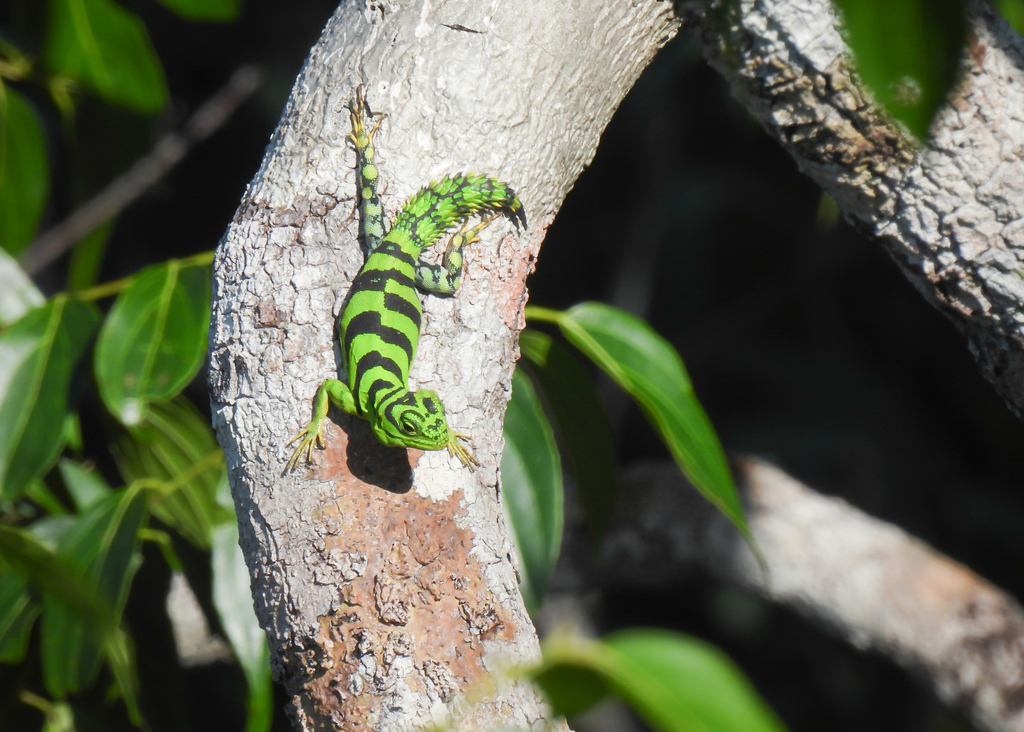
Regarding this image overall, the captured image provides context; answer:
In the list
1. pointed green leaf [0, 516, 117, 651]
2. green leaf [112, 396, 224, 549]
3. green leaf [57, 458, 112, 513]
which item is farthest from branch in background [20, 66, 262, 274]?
pointed green leaf [0, 516, 117, 651]

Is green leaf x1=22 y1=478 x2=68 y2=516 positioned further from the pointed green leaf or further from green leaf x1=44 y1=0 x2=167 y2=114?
the pointed green leaf

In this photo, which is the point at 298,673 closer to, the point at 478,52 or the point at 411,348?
the point at 411,348

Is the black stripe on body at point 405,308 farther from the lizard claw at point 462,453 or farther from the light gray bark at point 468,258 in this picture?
the lizard claw at point 462,453

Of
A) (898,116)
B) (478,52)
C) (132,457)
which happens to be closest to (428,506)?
(478,52)

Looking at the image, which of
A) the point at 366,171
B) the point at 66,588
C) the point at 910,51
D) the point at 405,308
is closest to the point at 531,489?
the point at 405,308

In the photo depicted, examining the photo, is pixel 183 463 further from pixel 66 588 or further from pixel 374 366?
pixel 66 588
